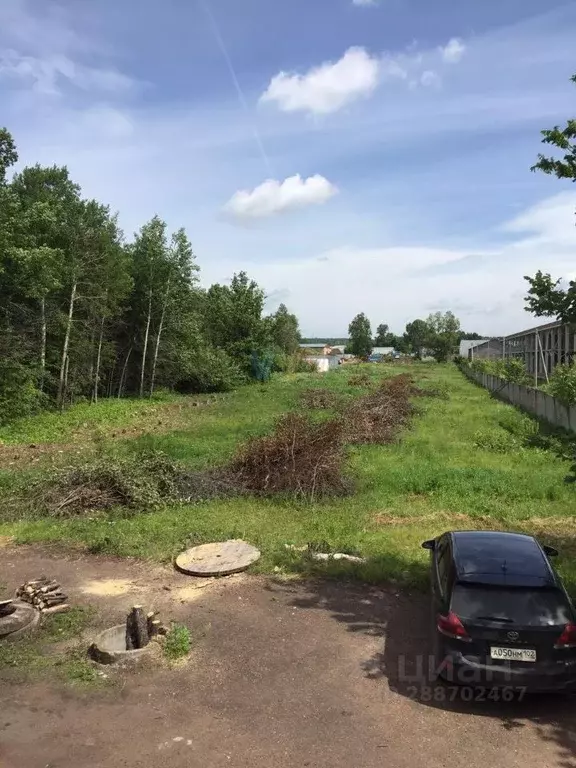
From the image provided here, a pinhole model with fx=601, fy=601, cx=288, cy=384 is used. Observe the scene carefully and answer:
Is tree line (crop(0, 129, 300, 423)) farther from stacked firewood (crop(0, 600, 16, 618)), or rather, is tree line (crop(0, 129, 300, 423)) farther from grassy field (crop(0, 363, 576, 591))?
stacked firewood (crop(0, 600, 16, 618))

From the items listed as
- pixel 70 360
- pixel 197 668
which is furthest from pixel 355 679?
pixel 70 360

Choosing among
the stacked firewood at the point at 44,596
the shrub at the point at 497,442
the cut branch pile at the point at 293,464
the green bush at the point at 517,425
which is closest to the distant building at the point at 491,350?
the green bush at the point at 517,425

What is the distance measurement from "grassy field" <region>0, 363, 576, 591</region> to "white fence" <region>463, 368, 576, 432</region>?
155 cm

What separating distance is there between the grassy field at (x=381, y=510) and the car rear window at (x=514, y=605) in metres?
2.76

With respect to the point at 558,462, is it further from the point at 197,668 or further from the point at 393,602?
the point at 197,668

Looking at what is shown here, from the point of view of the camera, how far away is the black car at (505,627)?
17.6 ft

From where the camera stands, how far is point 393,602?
806cm

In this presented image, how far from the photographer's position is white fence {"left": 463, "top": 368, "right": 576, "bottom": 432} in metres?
21.0

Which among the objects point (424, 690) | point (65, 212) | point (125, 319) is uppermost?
point (65, 212)

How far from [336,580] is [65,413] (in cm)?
2357

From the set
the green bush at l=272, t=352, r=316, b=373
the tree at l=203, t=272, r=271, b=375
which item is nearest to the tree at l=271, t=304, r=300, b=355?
the green bush at l=272, t=352, r=316, b=373

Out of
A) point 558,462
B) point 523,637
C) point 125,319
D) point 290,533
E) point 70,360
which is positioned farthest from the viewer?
point 125,319

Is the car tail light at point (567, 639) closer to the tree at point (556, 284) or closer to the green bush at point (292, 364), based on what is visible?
the tree at point (556, 284)

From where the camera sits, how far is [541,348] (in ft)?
123
